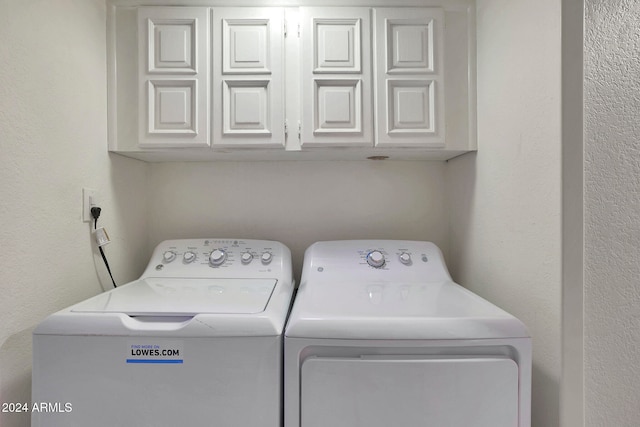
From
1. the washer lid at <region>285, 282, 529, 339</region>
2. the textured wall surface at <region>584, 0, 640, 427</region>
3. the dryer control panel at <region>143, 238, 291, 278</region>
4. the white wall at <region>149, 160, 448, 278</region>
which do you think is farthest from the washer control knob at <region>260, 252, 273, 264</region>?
the textured wall surface at <region>584, 0, 640, 427</region>

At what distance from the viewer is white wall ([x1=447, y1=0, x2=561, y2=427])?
86 centimetres

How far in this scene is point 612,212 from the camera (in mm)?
798

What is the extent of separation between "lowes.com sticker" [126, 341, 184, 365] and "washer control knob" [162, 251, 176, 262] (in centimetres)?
58

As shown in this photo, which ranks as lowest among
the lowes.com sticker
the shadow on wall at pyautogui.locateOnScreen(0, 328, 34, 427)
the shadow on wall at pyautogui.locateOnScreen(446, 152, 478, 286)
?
the shadow on wall at pyautogui.locateOnScreen(0, 328, 34, 427)

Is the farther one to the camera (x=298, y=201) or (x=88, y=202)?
(x=298, y=201)

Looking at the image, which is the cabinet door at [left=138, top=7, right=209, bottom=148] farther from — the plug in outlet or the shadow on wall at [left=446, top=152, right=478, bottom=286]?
the shadow on wall at [left=446, top=152, right=478, bottom=286]

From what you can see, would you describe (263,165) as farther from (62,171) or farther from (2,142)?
(2,142)

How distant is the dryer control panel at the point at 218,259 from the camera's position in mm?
1284

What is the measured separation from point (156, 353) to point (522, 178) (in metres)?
1.19

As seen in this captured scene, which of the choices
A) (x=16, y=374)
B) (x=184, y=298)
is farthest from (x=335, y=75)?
(x=16, y=374)

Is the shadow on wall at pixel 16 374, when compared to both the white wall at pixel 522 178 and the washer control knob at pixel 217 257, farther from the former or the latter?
the white wall at pixel 522 178

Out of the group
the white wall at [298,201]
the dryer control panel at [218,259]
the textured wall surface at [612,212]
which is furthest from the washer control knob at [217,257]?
the textured wall surface at [612,212]

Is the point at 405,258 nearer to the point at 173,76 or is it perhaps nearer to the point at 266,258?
the point at 266,258

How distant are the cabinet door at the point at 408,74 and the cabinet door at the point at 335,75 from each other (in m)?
0.06
